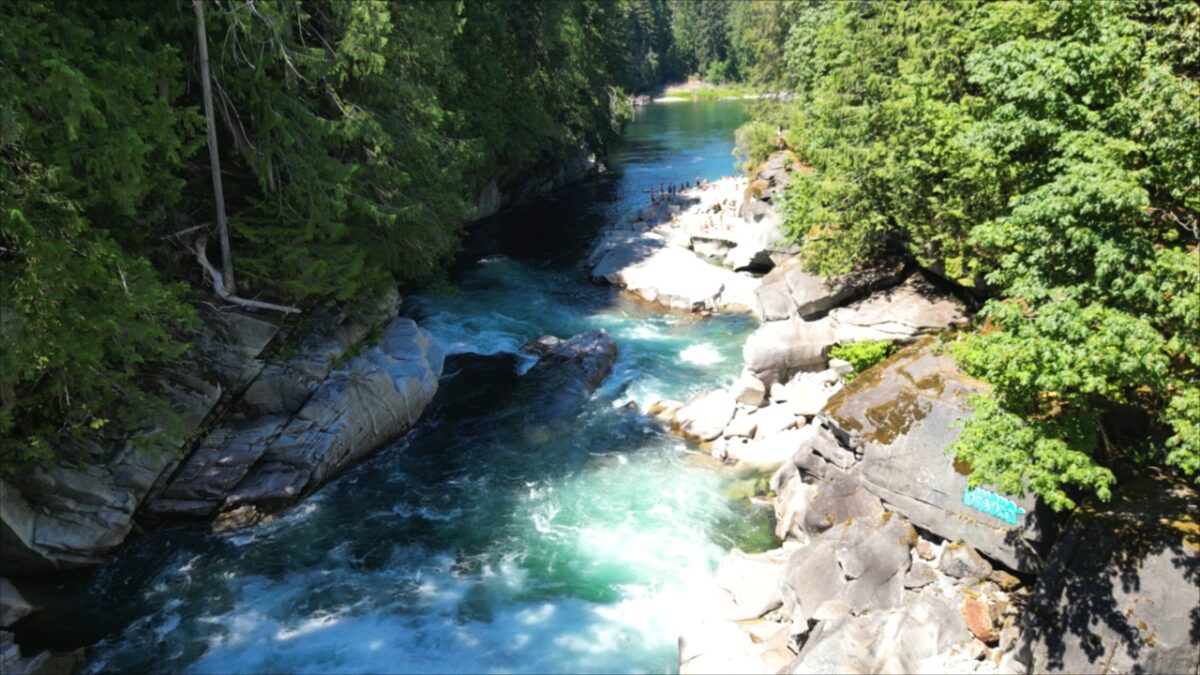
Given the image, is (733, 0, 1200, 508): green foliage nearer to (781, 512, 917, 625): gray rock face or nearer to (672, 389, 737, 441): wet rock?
(781, 512, 917, 625): gray rock face

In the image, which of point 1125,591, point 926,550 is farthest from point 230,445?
point 1125,591

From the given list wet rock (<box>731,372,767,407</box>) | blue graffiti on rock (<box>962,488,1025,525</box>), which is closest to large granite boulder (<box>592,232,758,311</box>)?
wet rock (<box>731,372,767,407</box>)

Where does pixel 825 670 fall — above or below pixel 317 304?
below

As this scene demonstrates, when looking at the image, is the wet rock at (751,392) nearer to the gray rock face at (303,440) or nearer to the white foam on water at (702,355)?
the white foam on water at (702,355)

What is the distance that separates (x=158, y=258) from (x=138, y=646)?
27.7 feet

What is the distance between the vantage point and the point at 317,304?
62.5 feet

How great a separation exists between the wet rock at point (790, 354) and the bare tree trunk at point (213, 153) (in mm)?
13058

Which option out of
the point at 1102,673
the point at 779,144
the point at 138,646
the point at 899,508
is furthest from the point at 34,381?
the point at 779,144

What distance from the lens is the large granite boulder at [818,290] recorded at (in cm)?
1945

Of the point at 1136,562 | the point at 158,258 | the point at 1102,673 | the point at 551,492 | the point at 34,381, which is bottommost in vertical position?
the point at 551,492

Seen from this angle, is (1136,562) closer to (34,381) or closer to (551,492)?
(551,492)

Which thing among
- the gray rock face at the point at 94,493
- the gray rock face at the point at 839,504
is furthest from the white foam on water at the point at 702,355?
the gray rock face at the point at 94,493

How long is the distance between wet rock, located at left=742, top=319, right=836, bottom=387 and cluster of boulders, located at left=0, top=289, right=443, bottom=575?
29.9 ft

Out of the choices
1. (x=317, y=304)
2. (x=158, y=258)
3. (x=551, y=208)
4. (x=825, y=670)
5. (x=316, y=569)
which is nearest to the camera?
(x=825, y=670)
